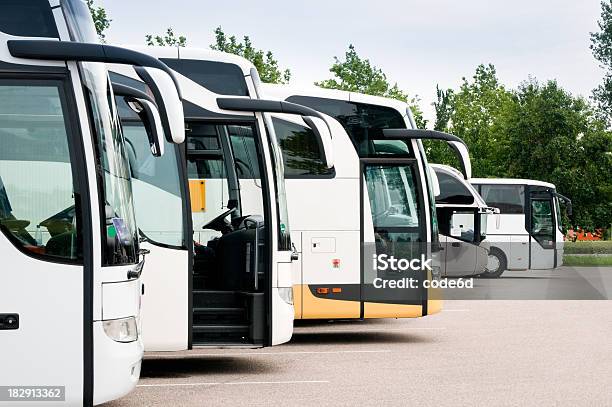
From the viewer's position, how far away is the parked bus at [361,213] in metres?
16.6

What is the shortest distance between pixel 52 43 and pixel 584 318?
14492mm

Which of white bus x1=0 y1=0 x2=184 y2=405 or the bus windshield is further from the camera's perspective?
the bus windshield

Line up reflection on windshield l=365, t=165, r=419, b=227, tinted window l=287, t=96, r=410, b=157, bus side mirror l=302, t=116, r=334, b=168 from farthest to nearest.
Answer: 1. tinted window l=287, t=96, r=410, b=157
2. reflection on windshield l=365, t=165, r=419, b=227
3. bus side mirror l=302, t=116, r=334, b=168

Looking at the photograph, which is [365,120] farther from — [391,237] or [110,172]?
[110,172]

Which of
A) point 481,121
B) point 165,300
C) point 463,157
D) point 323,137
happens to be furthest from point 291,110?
point 481,121

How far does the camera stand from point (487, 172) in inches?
2053

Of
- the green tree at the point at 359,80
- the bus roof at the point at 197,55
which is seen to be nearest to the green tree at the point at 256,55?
the green tree at the point at 359,80

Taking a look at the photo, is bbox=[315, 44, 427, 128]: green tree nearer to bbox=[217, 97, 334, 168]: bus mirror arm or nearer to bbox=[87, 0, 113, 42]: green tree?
bbox=[87, 0, 113, 42]: green tree

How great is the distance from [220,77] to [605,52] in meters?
65.0

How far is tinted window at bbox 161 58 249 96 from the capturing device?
13211mm

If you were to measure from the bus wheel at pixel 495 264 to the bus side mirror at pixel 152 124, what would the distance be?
87.7 ft

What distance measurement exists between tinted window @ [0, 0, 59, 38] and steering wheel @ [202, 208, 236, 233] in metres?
5.21

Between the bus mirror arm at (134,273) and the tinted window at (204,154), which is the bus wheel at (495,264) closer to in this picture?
the tinted window at (204,154)

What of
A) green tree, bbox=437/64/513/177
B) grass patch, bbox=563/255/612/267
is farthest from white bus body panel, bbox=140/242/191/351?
green tree, bbox=437/64/513/177
